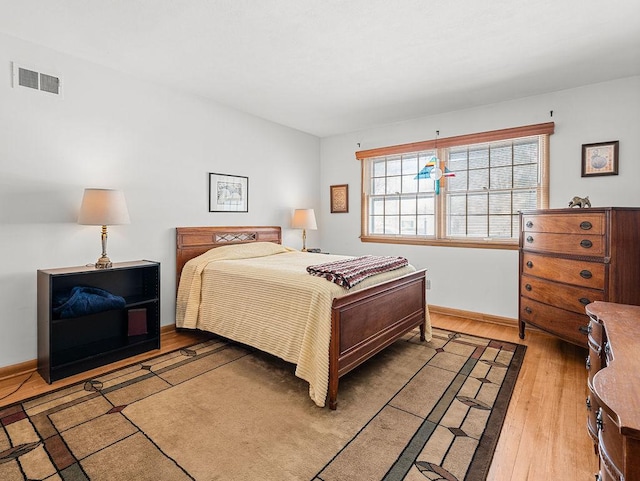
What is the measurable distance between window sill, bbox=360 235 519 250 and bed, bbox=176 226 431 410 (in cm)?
114

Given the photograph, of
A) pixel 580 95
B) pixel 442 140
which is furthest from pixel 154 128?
pixel 580 95

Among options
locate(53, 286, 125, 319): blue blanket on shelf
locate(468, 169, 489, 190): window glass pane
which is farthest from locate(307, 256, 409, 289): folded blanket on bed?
locate(468, 169, 489, 190): window glass pane

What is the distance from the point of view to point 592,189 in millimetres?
3426

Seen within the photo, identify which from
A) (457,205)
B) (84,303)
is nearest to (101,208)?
(84,303)

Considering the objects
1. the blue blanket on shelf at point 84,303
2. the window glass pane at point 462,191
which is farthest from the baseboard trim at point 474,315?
the blue blanket on shelf at point 84,303

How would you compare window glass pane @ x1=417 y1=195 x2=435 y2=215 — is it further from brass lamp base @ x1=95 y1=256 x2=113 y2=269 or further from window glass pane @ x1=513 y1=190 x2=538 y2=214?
brass lamp base @ x1=95 y1=256 x2=113 y2=269

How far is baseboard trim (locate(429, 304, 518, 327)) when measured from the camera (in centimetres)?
392

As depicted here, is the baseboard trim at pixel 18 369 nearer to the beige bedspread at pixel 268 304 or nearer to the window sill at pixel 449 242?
the beige bedspread at pixel 268 304

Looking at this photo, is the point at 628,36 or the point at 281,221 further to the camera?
the point at 281,221

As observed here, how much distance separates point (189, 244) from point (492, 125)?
3.68 meters

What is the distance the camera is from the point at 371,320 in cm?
262

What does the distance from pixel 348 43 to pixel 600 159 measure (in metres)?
2.72

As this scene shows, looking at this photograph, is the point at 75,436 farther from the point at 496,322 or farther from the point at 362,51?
the point at 496,322

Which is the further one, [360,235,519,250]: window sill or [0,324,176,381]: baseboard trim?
[360,235,519,250]: window sill
